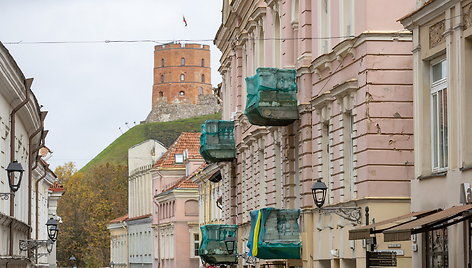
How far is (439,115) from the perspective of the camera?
69.4ft

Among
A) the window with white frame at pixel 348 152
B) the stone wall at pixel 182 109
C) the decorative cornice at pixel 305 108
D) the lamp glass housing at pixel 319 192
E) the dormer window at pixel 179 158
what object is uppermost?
the stone wall at pixel 182 109

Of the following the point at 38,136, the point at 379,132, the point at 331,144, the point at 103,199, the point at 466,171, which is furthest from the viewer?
the point at 103,199

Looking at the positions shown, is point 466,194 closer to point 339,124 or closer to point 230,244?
point 339,124

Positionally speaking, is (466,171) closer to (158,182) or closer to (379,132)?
(379,132)

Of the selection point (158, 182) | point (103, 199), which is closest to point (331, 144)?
point (158, 182)

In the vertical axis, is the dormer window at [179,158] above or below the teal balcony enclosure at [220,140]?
above

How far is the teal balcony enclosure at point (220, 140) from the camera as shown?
1670 inches

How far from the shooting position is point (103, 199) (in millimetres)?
123375

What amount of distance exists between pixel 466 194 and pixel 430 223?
1.24 metres

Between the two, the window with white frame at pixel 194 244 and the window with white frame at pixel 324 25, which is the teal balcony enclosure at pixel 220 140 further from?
the window with white frame at pixel 194 244

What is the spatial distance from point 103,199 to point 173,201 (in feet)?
152

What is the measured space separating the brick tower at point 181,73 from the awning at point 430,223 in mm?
163175

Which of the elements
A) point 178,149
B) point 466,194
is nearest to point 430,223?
point 466,194

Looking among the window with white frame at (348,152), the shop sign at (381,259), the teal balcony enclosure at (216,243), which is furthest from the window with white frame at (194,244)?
the shop sign at (381,259)
